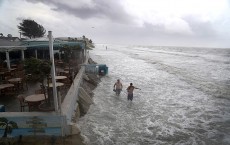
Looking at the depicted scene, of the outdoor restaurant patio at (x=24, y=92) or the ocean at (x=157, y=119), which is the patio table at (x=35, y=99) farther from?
the ocean at (x=157, y=119)

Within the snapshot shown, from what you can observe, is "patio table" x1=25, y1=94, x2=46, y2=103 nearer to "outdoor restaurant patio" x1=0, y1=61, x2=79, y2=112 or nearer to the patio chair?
"outdoor restaurant patio" x1=0, y1=61, x2=79, y2=112

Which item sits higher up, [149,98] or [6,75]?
[6,75]

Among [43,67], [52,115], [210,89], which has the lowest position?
[210,89]

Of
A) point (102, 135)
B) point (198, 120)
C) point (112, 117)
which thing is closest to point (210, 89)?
point (198, 120)

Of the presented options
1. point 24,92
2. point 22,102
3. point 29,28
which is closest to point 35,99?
point 22,102

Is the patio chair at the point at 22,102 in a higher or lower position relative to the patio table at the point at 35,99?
lower

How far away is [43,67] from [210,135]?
8272 mm

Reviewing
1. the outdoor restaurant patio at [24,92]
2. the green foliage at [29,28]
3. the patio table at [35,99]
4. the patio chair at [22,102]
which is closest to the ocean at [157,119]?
the outdoor restaurant patio at [24,92]

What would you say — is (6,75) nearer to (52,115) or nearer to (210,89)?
(52,115)

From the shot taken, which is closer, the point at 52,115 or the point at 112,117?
the point at 52,115

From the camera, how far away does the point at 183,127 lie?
1180 cm

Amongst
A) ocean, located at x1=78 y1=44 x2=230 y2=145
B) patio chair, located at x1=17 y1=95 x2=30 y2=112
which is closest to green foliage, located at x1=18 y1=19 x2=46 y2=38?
ocean, located at x1=78 y1=44 x2=230 y2=145

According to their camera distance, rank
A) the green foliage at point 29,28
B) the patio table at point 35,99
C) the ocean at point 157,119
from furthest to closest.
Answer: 1. the green foliage at point 29,28
2. the ocean at point 157,119
3. the patio table at point 35,99

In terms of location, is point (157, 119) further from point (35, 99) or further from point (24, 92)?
point (24, 92)
